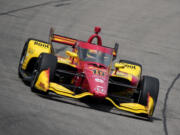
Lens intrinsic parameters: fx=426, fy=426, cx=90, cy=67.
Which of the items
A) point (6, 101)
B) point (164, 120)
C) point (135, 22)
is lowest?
point (164, 120)

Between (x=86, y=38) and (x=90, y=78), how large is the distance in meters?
7.70

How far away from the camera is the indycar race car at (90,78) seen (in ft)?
29.6

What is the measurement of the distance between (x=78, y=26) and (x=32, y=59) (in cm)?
698

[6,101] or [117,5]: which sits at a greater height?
[117,5]

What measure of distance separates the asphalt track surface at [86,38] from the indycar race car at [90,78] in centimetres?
29

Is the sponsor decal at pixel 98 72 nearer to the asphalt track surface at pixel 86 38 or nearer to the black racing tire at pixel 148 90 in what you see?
the asphalt track surface at pixel 86 38

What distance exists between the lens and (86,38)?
1672 cm

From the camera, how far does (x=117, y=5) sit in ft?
68.4

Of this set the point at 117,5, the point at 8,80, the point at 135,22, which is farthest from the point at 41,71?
the point at 117,5

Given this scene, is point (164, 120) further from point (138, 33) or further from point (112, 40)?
point (138, 33)

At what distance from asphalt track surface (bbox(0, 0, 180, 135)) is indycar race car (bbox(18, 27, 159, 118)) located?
0.95ft

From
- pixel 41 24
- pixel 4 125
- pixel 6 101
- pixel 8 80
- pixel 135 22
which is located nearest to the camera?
pixel 4 125

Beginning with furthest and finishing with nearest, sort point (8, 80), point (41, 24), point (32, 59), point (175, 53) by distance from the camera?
1. point (41, 24)
2. point (175, 53)
3. point (32, 59)
4. point (8, 80)

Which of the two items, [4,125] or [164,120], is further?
[164,120]
